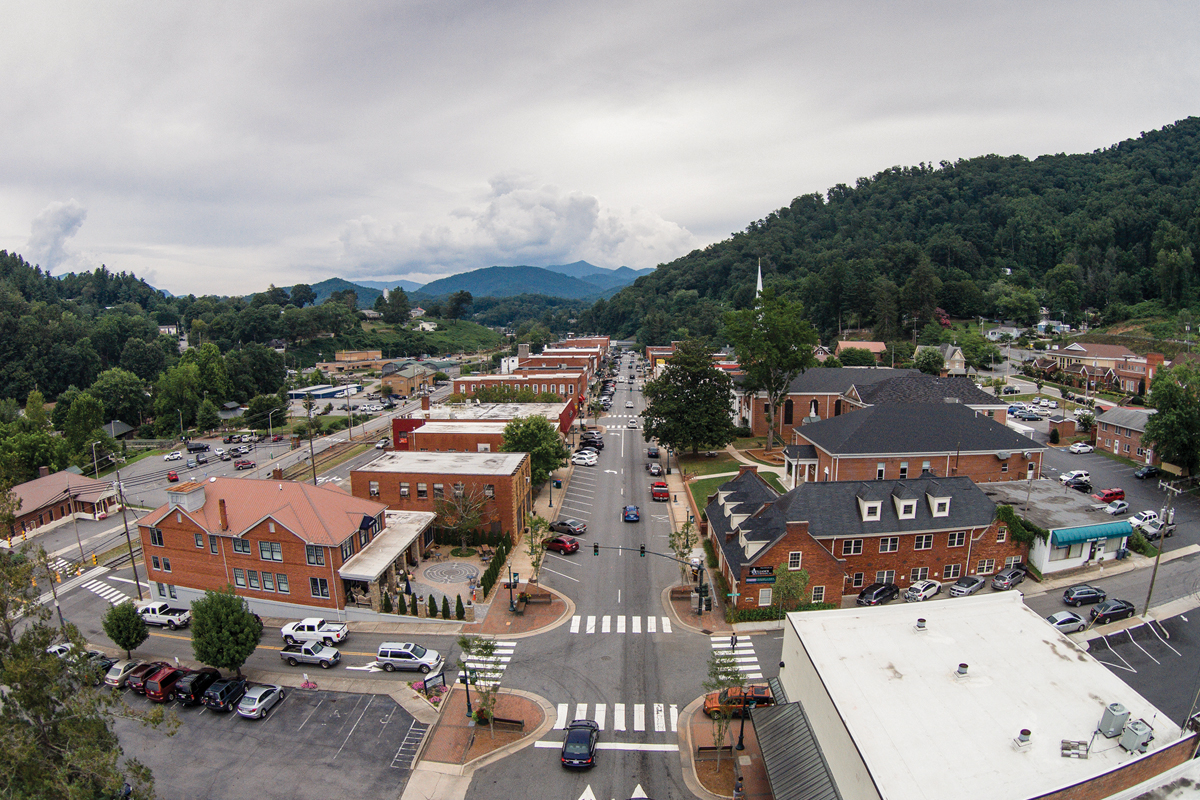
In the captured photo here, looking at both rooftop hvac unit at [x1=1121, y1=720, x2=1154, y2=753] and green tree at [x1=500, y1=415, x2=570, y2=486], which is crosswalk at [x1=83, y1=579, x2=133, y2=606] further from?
rooftop hvac unit at [x1=1121, y1=720, x2=1154, y2=753]

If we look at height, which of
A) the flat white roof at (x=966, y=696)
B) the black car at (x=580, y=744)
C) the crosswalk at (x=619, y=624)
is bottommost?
the crosswalk at (x=619, y=624)

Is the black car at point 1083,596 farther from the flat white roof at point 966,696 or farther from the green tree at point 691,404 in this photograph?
the green tree at point 691,404

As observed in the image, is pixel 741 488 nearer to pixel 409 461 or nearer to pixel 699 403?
pixel 699 403

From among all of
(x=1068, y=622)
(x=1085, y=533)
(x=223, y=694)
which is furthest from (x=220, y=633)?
(x=1085, y=533)

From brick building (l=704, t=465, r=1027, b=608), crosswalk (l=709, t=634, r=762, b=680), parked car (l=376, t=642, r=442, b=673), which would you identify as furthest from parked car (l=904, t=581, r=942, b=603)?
parked car (l=376, t=642, r=442, b=673)

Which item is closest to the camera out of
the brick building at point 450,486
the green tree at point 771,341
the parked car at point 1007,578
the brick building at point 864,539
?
the brick building at point 864,539

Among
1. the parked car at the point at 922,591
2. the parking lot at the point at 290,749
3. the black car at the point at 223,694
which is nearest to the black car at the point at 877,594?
the parked car at the point at 922,591
